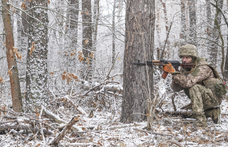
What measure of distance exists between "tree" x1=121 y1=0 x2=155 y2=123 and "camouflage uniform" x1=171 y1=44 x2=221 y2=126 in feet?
2.32

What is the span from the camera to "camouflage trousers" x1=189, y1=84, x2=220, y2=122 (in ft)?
11.8

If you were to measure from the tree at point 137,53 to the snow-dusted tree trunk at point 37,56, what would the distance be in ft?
6.34

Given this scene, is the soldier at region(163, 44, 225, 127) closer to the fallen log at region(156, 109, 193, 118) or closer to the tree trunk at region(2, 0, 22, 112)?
the fallen log at region(156, 109, 193, 118)

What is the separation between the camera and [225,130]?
335 cm

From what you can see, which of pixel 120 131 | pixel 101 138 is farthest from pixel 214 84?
pixel 101 138

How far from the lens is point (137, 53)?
3465 millimetres

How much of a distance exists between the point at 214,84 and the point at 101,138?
7.68 ft

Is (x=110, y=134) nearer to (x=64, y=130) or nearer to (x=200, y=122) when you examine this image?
(x=64, y=130)

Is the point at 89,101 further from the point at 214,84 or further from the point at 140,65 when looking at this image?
the point at 214,84

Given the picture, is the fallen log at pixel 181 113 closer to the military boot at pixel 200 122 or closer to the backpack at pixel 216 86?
the military boot at pixel 200 122

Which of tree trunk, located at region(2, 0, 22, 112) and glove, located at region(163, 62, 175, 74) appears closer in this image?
glove, located at region(163, 62, 175, 74)

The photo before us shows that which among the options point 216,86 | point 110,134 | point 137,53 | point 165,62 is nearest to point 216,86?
point 216,86

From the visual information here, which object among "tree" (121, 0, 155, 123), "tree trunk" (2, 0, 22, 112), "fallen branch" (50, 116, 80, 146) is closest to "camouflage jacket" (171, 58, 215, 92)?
"tree" (121, 0, 155, 123)

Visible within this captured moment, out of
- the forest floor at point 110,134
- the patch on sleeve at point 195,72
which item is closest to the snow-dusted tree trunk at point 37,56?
the forest floor at point 110,134
